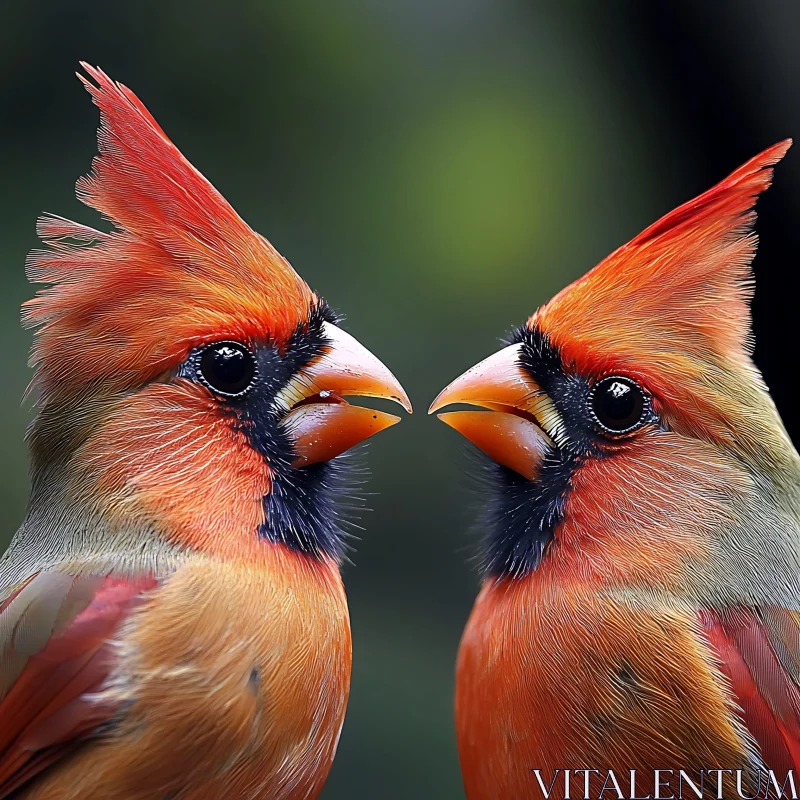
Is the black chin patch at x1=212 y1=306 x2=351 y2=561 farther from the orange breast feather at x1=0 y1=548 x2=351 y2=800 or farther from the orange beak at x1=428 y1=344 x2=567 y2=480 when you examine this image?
the orange beak at x1=428 y1=344 x2=567 y2=480

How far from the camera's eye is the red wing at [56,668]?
A: 64.9 inches

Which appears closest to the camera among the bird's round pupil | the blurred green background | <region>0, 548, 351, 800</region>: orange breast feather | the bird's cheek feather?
<region>0, 548, 351, 800</region>: orange breast feather

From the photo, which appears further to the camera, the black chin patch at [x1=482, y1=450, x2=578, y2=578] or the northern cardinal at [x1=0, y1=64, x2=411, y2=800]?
the black chin patch at [x1=482, y1=450, x2=578, y2=578]

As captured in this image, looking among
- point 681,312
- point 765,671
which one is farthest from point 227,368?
point 765,671

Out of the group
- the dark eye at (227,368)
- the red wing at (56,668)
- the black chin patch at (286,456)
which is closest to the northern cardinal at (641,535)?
the black chin patch at (286,456)

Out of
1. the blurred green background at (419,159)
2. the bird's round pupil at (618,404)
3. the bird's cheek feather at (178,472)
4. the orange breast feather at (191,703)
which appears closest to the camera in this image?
the orange breast feather at (191,703)

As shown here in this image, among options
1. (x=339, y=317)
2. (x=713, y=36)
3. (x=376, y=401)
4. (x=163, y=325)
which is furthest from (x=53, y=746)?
(x=713, y=36)

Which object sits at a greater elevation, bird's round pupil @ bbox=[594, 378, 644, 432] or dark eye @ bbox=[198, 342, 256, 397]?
dark eye @ bbox=[198, 342, 256, 397]

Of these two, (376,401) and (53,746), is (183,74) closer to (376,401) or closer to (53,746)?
(376,401)

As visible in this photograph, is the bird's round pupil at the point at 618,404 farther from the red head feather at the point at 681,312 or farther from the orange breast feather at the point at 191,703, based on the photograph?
the orange breast feather at the point at 191,703

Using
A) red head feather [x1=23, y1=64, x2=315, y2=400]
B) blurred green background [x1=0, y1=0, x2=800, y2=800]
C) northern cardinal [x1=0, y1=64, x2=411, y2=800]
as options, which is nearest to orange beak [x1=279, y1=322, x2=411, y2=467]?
northern cardinal [x1=0, y1=64, x2=411, y2=800]

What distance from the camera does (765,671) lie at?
6.02 ft

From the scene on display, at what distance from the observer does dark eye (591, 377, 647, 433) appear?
187cm

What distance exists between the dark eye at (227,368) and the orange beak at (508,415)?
36 cm
